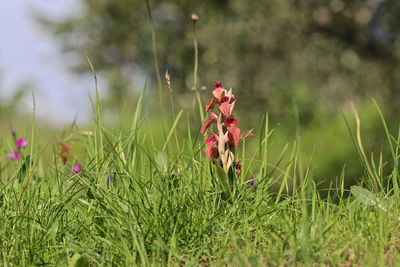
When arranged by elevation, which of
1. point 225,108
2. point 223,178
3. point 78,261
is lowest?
point 78,261

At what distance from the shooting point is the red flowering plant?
1975 millimetres

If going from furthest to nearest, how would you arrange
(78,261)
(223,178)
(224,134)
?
(224,134), (223,178), (78,261)

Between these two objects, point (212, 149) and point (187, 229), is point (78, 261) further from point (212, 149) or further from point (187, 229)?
point (212, 149)

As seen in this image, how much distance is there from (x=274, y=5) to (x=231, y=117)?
8.51 m

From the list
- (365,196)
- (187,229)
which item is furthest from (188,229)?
(365,196)

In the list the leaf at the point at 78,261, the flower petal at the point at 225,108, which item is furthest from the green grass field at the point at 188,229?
the flower petal at the point at 225,108

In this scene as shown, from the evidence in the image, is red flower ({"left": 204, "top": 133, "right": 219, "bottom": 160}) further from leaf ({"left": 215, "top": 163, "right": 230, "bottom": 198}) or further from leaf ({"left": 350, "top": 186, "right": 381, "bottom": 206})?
leaf ({"left": 350, "top": 186, "right": 381, "bottom": 206})

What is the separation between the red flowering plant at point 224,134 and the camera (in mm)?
1975

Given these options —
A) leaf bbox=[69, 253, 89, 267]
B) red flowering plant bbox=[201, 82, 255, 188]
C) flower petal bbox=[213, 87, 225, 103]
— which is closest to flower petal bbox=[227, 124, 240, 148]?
red flowering plant bbox=[201, 82, 255, 188]

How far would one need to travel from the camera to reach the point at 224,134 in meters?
2.06

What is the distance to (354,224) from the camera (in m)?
1.80

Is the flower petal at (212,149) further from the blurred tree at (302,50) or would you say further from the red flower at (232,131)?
the blurred tree at (302,50)

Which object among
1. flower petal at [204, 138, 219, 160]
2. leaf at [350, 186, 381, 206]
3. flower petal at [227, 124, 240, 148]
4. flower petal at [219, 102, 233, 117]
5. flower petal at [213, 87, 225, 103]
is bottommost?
leaf at [350, 186, 381, 206]

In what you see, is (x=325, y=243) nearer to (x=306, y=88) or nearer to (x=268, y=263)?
(x=268, y=263)
